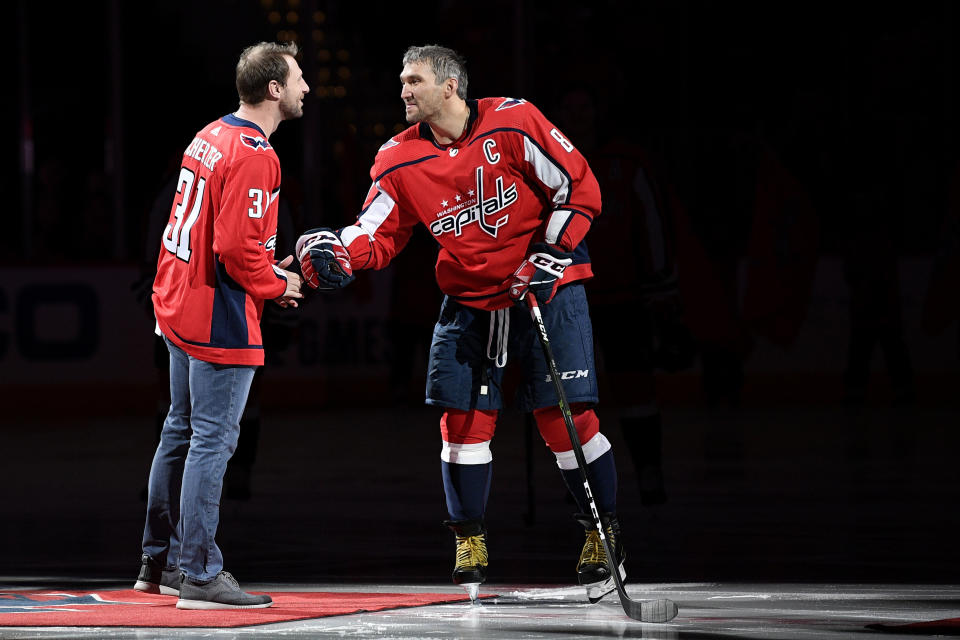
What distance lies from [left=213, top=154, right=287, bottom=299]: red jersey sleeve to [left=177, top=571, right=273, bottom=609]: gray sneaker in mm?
966

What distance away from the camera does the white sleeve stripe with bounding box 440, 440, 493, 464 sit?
22.3 feet

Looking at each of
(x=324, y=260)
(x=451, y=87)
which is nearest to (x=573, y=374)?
(x=324, y=260)

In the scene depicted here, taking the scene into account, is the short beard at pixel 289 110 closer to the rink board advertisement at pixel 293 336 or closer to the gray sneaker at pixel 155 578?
the gray sneaker at pixel 155 578

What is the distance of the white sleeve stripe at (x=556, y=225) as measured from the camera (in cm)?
668

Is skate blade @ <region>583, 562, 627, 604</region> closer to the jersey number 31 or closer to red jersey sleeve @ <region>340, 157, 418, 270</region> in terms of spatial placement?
red jersey sleeve @ <region>340, 157, 418, 270</region>

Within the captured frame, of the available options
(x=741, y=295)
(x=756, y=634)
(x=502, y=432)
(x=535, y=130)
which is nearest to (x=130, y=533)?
(x=535, y=130)

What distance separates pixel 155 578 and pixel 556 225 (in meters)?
1.88

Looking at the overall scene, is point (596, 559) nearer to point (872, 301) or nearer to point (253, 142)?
point (253, 142)

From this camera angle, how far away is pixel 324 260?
664cm

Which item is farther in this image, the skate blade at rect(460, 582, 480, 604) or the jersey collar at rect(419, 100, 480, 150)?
the jersey collar at rect(419, 100, 480, 150)

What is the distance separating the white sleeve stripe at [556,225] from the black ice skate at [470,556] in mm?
1018

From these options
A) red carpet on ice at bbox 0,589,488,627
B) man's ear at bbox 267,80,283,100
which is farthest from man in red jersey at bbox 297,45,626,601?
man's ear at bbox 267,80,283,100

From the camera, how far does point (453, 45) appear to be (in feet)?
76.2

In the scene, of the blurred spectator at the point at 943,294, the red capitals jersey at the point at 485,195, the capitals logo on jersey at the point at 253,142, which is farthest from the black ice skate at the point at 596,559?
the blurred spectator at the point at 943,294
